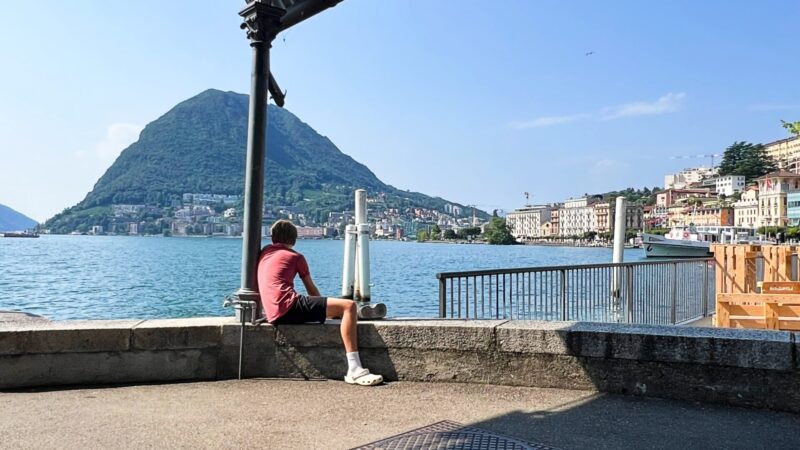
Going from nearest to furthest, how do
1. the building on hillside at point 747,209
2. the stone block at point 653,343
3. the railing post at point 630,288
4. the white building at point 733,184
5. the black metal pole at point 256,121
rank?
the stone block at point 653,343 < the black metal pole at point 256,121 < the railing post at point 630,288 < the building on hillside at point 747,209 < the white building at point 733,184

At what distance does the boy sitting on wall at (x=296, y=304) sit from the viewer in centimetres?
520

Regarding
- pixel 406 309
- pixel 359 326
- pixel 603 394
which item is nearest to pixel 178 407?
pixel 359 326

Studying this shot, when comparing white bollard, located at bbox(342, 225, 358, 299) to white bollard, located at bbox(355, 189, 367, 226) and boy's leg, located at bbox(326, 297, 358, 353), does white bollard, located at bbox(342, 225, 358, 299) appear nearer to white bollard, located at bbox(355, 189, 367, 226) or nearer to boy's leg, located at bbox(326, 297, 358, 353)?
white bollard, located at bbox(355, 189, 367, 226)

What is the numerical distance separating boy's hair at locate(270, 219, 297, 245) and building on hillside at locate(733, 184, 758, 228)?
175164 mm

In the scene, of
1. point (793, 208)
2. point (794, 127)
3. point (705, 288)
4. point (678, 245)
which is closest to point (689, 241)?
point (678, 245)

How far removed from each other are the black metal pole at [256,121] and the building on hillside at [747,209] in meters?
175

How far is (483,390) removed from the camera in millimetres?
4973

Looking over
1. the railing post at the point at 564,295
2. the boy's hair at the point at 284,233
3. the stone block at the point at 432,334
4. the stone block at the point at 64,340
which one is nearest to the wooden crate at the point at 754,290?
the railing post at the point at 564,295

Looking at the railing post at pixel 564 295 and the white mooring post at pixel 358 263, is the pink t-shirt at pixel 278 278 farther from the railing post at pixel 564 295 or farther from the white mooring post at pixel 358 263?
the railing post at pixel 564 295

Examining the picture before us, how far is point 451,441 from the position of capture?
3.80 m

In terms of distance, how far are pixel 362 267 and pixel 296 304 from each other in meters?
1.03

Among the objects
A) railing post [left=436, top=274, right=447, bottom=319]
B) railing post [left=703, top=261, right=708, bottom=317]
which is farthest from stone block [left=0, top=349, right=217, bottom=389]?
railing post [left=703, top=261, right=708, bottom=317]

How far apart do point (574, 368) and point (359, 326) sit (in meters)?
1.83

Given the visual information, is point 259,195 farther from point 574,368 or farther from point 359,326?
point 574,368
